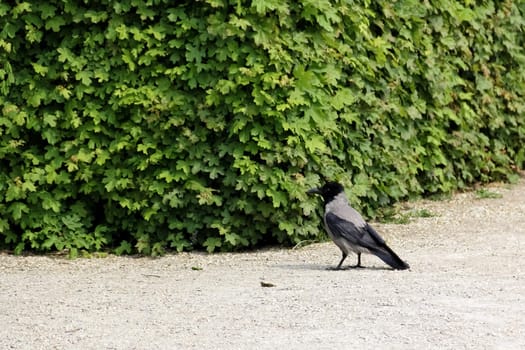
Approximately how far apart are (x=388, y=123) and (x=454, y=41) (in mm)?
1579

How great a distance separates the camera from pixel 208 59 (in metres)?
9.78

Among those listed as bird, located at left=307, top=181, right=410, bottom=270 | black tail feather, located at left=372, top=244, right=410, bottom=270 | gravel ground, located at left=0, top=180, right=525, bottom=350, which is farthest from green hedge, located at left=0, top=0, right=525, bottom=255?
black tail feather, located at left=372, top=244, right=410, bottom=270

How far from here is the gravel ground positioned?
265 inches

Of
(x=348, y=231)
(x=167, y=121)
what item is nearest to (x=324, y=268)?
(x=348, y=231)

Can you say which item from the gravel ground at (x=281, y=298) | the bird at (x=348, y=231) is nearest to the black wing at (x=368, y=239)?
the bird at (x=348, y=231)

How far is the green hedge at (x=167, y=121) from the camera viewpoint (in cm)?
971

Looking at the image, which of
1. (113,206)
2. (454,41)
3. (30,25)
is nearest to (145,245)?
(113,206)

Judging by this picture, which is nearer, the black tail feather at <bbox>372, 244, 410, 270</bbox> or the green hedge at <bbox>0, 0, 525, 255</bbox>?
the black tail feather at <bbox>372, 244, 410, 270</bbox>

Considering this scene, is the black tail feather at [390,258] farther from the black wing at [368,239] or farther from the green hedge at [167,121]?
the green hedge at [167,121]

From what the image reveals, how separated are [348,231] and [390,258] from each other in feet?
1.38

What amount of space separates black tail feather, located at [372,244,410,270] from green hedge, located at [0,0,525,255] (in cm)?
125

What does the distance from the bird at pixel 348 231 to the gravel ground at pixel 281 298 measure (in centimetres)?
16

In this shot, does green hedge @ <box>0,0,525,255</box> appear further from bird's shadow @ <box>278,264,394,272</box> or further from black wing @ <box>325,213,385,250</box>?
black wing @ <box>325,213,385,250</box>

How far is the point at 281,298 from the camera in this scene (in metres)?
7.81
